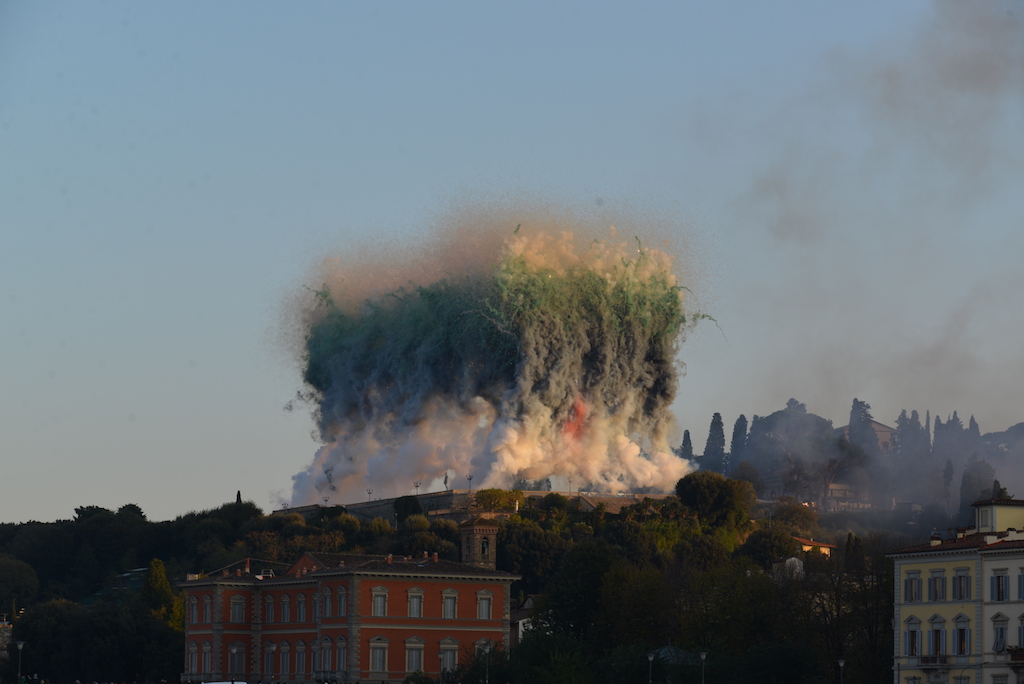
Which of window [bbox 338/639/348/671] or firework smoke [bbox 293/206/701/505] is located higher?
firework smoke [bbox 293/206/701/505]

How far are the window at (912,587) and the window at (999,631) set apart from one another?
485cm

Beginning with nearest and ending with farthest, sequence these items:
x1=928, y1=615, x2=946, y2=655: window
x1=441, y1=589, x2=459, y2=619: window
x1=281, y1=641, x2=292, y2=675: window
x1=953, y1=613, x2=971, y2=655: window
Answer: x1=953, y1=613, x2=971, y2=655: window, x1=928, y1=615, x2=946, y2=655: window, x1=441, y1=589, x2=459, y2=619: window, x1=281, y1=641, x2=292, y2=675: window

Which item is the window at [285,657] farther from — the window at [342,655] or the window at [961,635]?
the window at [961,635]

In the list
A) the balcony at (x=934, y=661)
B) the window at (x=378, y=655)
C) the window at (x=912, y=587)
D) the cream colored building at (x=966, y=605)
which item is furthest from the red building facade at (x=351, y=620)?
the balcony at (x=934, y=661)

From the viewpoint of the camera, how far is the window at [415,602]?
87312mm

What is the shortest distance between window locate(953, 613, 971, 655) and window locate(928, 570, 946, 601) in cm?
143

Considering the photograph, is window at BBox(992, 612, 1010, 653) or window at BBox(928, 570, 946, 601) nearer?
window at BBox(992, 612, 1010, 653)

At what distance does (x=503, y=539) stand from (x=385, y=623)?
112ft

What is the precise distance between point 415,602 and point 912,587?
95.0 feet

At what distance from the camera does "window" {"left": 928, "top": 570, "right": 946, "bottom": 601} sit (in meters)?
66.2

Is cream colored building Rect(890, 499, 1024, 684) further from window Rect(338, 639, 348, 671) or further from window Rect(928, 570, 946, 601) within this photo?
window Rect(338, 639, 348, 671)

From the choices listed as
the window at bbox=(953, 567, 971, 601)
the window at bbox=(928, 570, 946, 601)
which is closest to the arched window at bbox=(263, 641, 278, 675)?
the window at bbox=(928, 570, 946, 601)

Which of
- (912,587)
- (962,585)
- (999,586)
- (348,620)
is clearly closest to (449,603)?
(348,620)

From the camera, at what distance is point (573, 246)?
141125 millimetres
